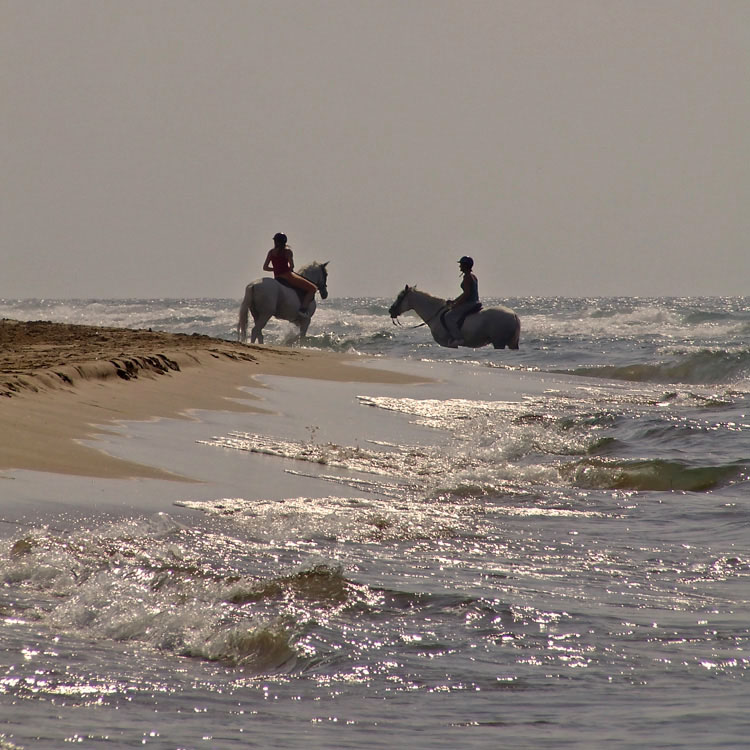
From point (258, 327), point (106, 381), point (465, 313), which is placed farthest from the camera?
point (465, 313)

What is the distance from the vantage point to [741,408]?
39.7ft

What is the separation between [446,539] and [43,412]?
3.27 meters

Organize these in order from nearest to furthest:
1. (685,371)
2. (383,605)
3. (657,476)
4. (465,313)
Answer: (383,605), (657,476), (685,371), (465,313)

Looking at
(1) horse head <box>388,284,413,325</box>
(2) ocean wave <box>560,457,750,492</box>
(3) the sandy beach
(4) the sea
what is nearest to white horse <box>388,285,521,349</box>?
(1) horse head <box>388,284,413,325</box>

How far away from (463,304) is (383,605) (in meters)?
17.2

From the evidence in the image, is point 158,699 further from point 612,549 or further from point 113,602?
point 612,549

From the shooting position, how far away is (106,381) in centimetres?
937

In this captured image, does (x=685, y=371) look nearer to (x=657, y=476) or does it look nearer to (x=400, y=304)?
(x=400, y=304)

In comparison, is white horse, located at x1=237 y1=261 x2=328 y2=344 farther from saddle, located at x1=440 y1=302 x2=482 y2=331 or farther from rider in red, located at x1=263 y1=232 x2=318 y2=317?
saddle, located at x1=440 y1=302 x2=482 y2=331

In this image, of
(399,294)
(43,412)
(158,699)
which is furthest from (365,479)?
(399,294)

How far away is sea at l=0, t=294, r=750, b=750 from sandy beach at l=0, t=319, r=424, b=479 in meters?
0.56

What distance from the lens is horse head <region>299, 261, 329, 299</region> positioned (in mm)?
21703

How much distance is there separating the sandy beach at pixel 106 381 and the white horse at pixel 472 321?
4754mm

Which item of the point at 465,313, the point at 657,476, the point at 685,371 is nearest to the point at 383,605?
the point at 657,476
